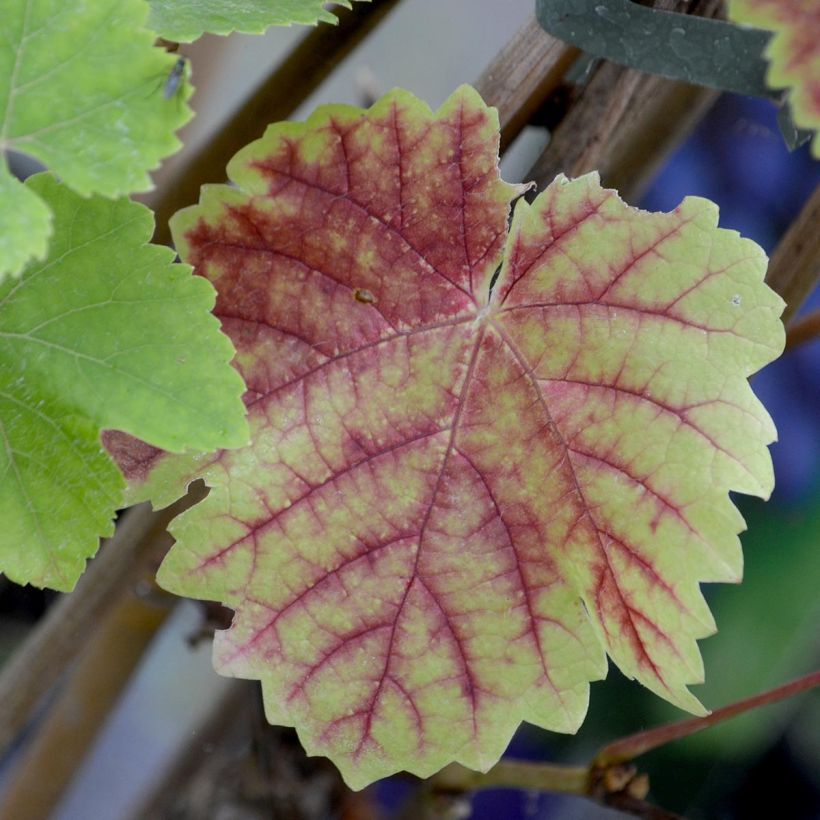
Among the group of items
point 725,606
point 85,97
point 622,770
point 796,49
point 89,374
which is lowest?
point 725,606

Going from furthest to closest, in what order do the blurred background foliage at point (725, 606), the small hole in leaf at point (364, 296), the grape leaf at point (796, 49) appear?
1. the blurred background foliage at point (725, 606)
2. the small hole in leaf at point (364, 296)
3. the grape leaf at point (796, 49)

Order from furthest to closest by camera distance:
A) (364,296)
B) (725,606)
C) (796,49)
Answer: (725,606) < (364,296) < (796,49)

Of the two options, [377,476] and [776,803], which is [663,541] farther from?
[776,803]

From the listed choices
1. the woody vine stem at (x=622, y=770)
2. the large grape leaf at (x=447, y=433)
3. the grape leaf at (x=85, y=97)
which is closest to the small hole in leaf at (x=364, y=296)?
the large grape leaf at (x=447, y=433)

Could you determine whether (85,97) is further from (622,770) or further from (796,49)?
(622,770)

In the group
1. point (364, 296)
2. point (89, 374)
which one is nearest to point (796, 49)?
point (364, 296)

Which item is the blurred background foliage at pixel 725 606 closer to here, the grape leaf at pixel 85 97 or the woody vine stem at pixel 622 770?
the woody vine stem at pixel 622 770

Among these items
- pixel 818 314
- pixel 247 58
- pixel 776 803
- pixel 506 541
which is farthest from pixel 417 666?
pixel 247 58
